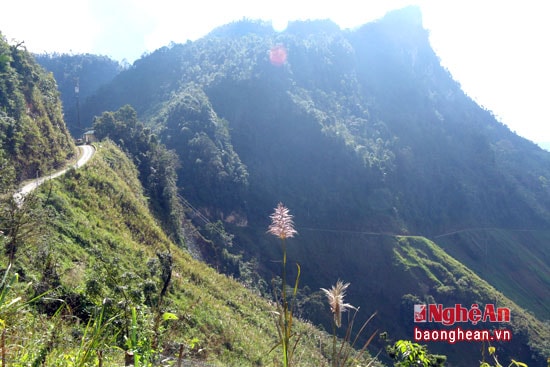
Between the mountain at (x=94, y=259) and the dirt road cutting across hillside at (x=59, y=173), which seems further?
the dirt road cutting across hillside at (x=59, y=173)

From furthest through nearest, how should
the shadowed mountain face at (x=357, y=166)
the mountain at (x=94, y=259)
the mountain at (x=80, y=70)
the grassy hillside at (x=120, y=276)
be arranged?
the mountain at (x=80, y=70) < the shadowed mountain face at (x=357, y=166) < the grassy hillside at (x=120, y=276) < the mountain at (x=94, y=259)

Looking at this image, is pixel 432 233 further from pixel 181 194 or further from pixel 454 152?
pixel 181 194

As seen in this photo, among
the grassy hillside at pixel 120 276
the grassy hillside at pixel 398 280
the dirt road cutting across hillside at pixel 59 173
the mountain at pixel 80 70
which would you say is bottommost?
the grassy hillside at pixel 398 280

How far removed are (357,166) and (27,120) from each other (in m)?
56.6

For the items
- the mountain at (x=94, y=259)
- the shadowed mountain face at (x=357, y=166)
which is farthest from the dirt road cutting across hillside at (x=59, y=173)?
the shadowed mountain face at (x=357, y=166)

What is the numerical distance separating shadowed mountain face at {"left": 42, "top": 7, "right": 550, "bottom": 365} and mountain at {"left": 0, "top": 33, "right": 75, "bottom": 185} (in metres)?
19.8

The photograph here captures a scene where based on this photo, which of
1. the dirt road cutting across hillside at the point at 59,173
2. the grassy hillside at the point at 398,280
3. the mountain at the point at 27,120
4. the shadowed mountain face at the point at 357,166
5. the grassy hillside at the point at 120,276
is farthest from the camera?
the shadowed mountain face at the point at 357,166

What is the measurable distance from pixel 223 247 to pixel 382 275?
23021 millimetres

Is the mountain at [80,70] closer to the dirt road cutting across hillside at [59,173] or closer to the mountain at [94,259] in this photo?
the dirt road cutting across hillside at [59,173]

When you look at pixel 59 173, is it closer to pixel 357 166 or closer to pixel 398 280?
pixel 398 280

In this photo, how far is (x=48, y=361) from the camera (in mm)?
2580

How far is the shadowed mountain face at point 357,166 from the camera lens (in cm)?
5662

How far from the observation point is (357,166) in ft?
239

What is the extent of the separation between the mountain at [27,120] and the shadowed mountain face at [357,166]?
65.0 feet
